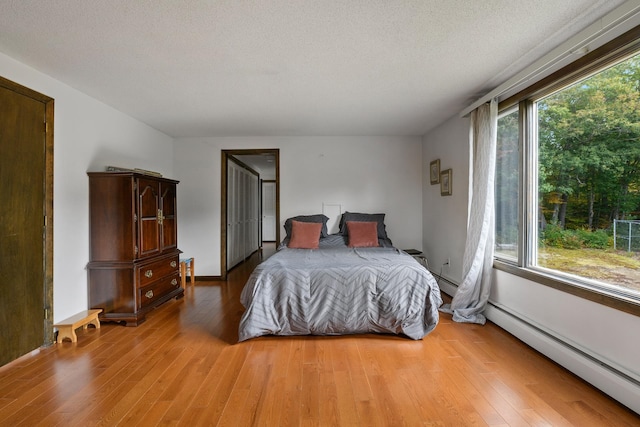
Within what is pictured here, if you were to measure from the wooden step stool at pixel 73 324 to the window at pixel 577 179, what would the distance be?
3.83 metres

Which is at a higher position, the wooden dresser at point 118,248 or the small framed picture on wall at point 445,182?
the small framed picture on wall at point 445,182

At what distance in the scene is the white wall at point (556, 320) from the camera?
1.73 meters

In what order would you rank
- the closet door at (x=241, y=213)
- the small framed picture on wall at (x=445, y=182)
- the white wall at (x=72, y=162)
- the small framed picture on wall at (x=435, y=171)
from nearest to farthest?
the white wall at (x=72, y=162) → the small framed picture on wall at (x=445, y=182) → the small framed picture on wall at (x=435, y=171) → the closet door at (x=241, y=213)

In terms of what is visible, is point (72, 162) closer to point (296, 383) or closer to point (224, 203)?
point (224, 203)

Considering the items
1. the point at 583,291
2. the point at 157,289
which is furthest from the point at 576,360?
the point at 157,289

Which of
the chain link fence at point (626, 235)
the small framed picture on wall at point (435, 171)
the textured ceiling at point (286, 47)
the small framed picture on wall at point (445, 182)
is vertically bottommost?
the chain link fence at point (626, 235)

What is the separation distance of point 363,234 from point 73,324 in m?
3.15

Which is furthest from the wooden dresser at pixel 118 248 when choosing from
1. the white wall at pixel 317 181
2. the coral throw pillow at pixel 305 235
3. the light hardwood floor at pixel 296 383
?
the coral throw pillow at pixel 305 235

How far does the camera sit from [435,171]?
428 cm

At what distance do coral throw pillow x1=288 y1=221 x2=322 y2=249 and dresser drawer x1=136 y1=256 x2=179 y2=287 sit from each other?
4.71 feet

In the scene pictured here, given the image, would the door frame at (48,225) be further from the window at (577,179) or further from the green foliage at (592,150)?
the green foliage at (592,150)

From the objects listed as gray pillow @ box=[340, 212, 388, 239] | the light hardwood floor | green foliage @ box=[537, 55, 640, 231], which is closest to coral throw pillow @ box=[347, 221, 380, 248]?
gray pillow @ box=[340, 212, 388, 239]

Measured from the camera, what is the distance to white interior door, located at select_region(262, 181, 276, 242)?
31.0 ft

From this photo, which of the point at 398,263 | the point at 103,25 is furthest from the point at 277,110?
the point at 398,263
